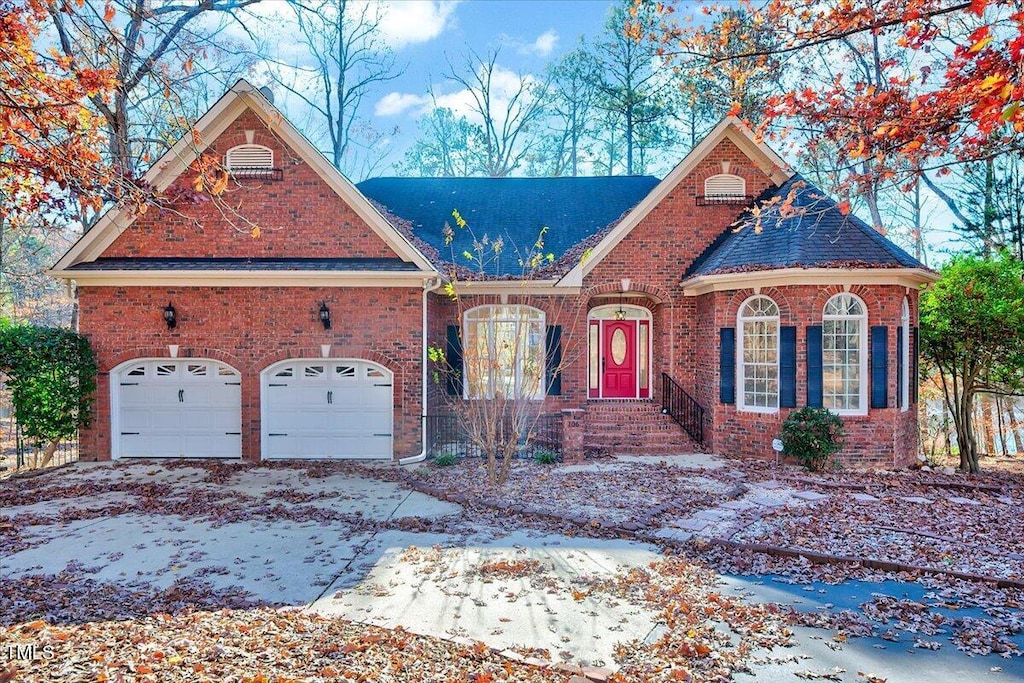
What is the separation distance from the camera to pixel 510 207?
15.4 metres

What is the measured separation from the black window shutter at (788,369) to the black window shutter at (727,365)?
2.96ft

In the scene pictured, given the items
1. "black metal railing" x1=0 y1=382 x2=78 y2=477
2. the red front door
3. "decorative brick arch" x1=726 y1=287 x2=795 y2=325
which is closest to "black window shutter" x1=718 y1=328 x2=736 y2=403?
"decorative brick arch" x1=726 y1=287 x2=795 y2=325

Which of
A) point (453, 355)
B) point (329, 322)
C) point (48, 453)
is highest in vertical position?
point (329, 322)

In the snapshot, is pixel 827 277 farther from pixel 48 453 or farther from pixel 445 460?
pixel 48 453

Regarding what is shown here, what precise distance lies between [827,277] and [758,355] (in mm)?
1862

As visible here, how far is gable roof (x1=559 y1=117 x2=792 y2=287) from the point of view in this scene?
41.5ft

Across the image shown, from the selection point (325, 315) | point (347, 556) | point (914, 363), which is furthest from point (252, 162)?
point (914, 363)

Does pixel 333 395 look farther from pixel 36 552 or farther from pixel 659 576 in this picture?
pixel 659 576

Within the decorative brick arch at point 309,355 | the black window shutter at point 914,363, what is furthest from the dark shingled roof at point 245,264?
the black window shutter at point 914,363

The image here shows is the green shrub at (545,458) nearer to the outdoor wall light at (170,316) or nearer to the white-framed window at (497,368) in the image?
the white-framed window at (497,368)

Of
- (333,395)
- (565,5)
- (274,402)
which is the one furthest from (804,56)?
(274,402)

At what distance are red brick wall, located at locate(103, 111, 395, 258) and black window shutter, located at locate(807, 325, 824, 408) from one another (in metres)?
7.83

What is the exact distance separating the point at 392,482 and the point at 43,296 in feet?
95.1

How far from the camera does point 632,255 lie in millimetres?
12953
